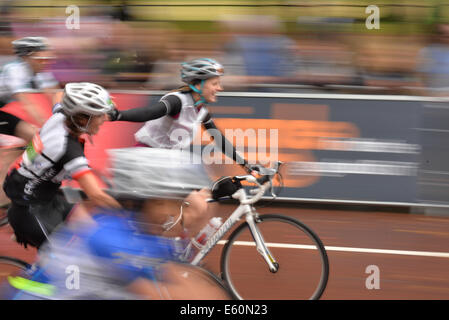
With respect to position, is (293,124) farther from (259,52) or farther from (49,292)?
(49,292)

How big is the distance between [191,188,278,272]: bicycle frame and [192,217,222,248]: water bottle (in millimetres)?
24

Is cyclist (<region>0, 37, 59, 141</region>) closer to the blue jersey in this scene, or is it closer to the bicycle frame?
the bicycle frame

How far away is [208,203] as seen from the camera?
4.52 metres

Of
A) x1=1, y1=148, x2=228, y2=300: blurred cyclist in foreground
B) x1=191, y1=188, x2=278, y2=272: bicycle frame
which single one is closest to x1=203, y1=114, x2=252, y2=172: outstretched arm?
x1=191, y1=188, x2=278, y2=272: bicycle frame

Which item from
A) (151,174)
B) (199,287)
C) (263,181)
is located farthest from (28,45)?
(199,287)

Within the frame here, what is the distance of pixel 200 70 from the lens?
467cm

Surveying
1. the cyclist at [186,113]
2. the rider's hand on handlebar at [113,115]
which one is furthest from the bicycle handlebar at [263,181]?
Result: the rider's hand on handlebar at [113,115]

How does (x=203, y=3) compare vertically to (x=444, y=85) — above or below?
above

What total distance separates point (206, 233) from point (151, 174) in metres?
1.60

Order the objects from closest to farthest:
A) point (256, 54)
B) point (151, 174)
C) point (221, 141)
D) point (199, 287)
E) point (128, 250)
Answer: point (128, 250)
point (199, 287)
point (151, 174)
point (221, 141)
point (256, 54)

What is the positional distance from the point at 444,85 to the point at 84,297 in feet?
18.6

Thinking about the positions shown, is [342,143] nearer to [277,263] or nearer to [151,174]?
[277,263]

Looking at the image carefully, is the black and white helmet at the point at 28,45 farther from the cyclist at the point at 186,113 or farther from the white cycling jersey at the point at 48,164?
the white cycling jersey at the point at 48,164

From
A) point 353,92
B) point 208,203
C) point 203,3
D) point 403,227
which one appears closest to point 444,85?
point 353,92
